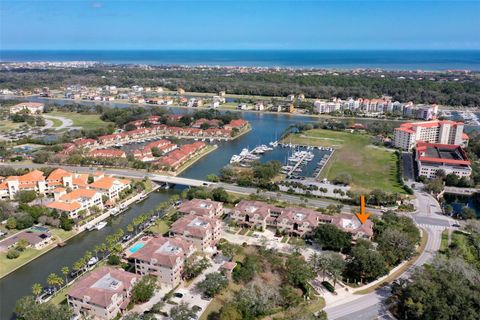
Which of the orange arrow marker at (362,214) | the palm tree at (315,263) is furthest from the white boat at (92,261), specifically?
the orange arrow marker at (362,214)

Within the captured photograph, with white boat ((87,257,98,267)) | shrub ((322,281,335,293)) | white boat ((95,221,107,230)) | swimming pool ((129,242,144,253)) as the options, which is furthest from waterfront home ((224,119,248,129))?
shrub ((322,281,335,293))

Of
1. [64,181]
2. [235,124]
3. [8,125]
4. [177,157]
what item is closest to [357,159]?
[177,157]

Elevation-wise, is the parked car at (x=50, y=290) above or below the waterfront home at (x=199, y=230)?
below

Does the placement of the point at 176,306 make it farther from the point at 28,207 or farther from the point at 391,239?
the point at 28,207

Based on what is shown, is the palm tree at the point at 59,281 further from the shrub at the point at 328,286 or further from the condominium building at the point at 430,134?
the condominium building at the point at 430,134

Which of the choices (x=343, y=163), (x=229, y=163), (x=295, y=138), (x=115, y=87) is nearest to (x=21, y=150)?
(x=229, y=163)
